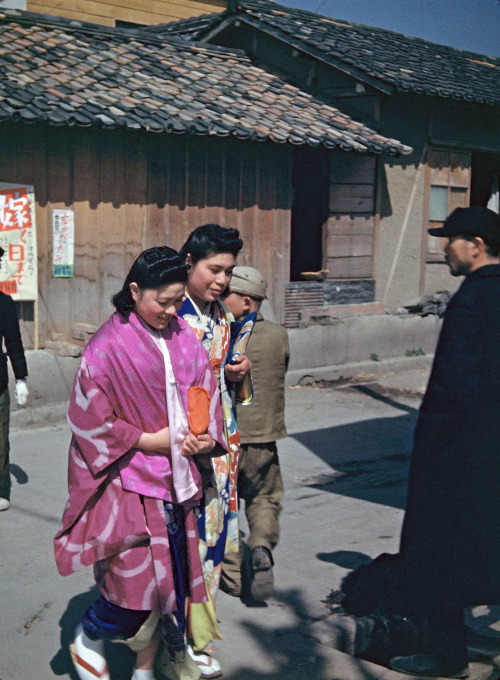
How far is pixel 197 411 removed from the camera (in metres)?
3.24

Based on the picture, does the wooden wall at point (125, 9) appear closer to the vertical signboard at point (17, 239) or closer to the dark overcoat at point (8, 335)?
the vertical signboard at point (17, 239)

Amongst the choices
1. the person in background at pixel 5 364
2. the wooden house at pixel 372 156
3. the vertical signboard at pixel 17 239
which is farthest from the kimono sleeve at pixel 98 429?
the wooden house at pixel 372 156

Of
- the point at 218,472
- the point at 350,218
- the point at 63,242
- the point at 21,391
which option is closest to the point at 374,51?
the point at 350,218

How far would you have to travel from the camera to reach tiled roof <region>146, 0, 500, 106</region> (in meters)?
11.9

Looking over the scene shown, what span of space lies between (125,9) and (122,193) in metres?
8.64

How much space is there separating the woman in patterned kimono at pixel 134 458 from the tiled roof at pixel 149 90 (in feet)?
18.0

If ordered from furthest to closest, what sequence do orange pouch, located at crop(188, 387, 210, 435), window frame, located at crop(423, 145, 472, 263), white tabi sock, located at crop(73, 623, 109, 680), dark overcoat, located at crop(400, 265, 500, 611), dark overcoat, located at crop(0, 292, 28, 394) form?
window frame, located at crop(423, 145, 472, 263) < dark overcoat, located at crop(0, 292, 28, 394) < dark overcoat, located at crop(400, 265, 500, 611) < white tabi sock, located at crop(73, 623, 109, 680) < orange pouch, located at crop(188, 387, 210, 435)

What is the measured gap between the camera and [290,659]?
3875 mm

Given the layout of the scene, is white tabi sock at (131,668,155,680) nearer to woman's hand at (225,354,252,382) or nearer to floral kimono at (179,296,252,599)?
floral kimono at (179,296,252,599)

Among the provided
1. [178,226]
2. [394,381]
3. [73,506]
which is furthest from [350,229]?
[73,506]

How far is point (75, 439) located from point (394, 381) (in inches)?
340

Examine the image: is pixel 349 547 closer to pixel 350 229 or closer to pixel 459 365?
pixel 459 365

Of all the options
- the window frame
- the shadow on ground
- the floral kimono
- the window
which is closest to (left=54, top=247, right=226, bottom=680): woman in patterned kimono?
the floral kimono


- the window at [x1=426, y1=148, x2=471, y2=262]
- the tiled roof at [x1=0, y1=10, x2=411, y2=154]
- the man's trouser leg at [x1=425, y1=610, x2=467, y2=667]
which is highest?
the tiled roof at [x1=0, y1=10, x2=411, y2=154]
